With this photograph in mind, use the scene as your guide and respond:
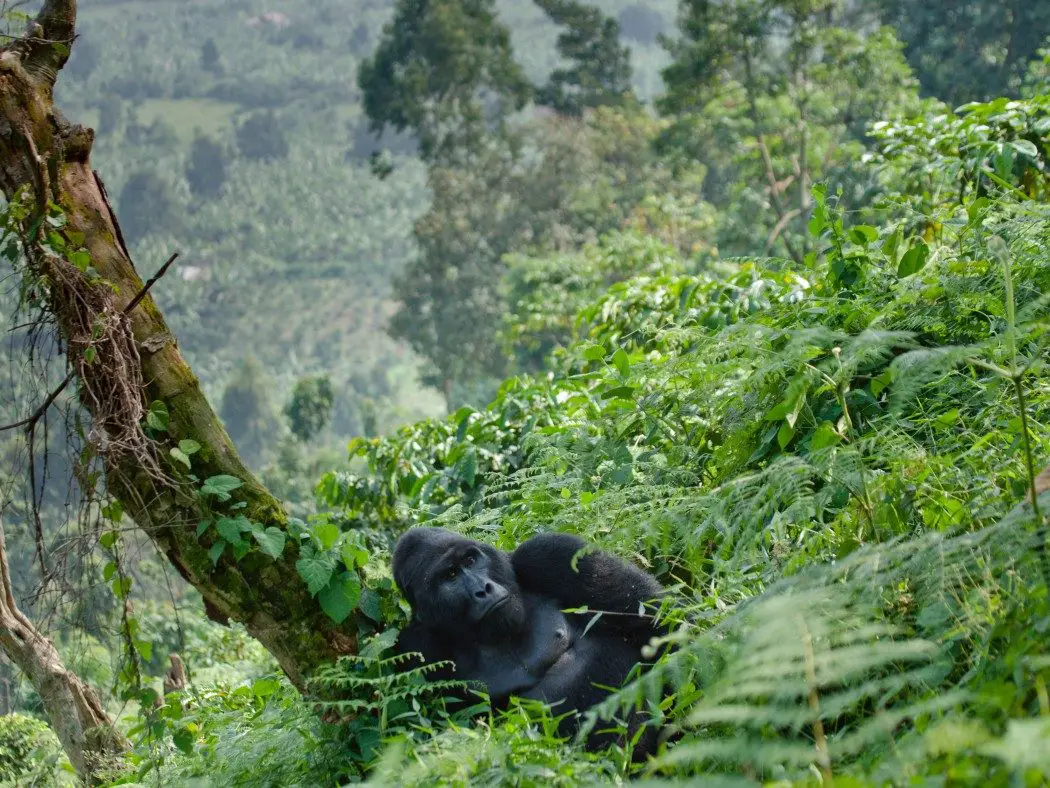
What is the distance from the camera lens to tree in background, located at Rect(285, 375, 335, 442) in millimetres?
22734

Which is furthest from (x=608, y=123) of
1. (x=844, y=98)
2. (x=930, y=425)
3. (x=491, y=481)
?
(x=930, y=425)

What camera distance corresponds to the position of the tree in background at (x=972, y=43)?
71.8ft

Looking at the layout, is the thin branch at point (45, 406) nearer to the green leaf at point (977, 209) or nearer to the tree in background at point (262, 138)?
the green leaf at point (977, 209)

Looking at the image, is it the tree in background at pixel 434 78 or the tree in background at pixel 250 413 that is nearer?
the tree in background at pixel 434 78

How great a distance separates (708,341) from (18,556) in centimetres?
1208

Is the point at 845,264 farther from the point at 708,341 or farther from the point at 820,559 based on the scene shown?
the point at 820,559

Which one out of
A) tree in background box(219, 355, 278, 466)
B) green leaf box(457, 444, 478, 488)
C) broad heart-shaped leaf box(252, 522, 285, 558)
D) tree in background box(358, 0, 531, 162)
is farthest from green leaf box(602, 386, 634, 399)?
tree in background box(219, 355, 278, 466)

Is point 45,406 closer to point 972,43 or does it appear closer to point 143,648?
point 143,648

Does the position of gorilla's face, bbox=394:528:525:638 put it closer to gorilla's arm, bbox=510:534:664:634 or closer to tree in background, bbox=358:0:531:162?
gorilla's arm, bbox=510:534:664:634

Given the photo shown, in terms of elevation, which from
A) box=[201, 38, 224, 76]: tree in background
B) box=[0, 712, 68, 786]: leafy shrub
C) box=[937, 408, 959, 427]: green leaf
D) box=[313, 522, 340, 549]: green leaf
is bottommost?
box=[0, 712, 68, 786]: leafy shrub

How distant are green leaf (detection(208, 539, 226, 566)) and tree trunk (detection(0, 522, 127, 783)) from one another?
1644 millimetres

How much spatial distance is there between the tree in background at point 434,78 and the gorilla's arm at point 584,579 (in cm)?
2473

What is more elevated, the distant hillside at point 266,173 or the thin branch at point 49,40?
the distant hillside at point 266,173

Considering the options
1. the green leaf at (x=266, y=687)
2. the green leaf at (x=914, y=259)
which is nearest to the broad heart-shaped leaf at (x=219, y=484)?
the green leaf at (x=266, y=687)
